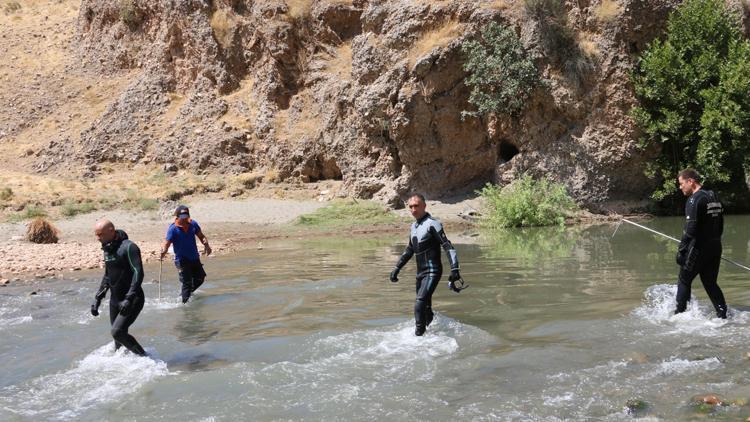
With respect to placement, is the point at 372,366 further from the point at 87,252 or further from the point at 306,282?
the point at 87,252

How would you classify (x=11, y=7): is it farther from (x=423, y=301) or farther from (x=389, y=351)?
(x=389, y=351)

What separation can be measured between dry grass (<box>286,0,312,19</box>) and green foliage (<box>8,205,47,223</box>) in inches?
582

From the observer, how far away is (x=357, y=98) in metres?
28.8

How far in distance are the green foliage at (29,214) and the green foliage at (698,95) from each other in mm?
22068

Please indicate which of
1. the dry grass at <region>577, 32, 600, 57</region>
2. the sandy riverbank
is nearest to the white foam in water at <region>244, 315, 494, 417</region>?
the sandy riverbank

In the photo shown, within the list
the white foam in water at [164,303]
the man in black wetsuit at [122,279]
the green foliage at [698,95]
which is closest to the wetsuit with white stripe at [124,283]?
the man in black wetsuit at [122,279]

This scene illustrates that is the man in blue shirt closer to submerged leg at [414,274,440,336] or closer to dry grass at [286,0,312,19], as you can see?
submerged leg at [414,274,440,336]

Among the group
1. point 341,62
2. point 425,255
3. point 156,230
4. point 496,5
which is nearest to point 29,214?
point 156,230

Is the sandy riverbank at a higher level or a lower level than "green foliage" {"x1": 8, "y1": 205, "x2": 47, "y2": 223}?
lower

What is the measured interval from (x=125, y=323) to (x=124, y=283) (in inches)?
18.9

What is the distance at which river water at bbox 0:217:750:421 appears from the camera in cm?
609

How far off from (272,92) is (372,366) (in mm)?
27330

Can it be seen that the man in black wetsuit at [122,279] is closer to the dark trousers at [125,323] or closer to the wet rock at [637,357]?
the dark trousers at [125,323]

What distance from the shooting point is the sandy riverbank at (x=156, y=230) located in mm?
16500
